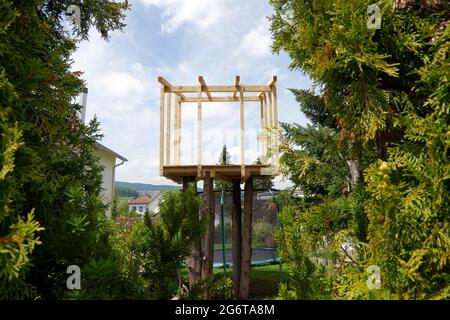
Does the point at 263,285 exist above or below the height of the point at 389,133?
below

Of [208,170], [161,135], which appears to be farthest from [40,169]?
[208,170]

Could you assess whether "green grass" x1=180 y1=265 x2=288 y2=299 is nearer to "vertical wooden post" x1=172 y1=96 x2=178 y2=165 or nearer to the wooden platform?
the wooden platform

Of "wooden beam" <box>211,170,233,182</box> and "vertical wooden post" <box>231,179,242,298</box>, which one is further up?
"wooden beam" <box>211,170,233,182</box>

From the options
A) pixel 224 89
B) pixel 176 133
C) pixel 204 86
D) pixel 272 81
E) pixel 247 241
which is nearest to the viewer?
pixel 272 81

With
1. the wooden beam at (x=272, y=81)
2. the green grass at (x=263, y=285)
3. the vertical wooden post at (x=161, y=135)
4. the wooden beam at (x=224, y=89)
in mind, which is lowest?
the green grass at (x=263, y=285)

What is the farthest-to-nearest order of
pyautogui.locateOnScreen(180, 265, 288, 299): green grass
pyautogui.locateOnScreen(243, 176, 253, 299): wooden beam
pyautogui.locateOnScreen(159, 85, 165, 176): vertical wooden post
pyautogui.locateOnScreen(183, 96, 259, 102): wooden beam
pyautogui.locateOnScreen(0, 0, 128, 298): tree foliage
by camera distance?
1. pyautogui.locateOnScreen(180, 265, 288, 299): green grass
2. pyautogui.locateOnScreen(183, 96, 259, 102): wooden beam
3. pyautogui.locateOnScreen(243, 176, 253, 299): wooden beam
4. pyautogui.locateOnScreen(159, 85, 165, 176): vertical wooden post
5. pyautogui.locateOnScreen(0, 0, 128, 298): tree foliage

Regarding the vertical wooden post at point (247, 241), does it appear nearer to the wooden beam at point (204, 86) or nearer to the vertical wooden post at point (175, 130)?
the vertical wooden post at point (175, 130)

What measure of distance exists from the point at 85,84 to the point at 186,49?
159cm

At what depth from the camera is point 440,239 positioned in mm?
1594

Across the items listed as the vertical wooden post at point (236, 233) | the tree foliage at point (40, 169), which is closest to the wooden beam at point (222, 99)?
the vertical wooden post at point (236, 233)

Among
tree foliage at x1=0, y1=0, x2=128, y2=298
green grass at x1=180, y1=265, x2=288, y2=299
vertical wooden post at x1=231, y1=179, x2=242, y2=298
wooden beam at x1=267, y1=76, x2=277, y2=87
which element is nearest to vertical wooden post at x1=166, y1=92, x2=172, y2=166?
wooden beam at x1=267, y1=76, x2=277, y2=87

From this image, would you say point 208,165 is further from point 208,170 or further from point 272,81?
point 272,81
